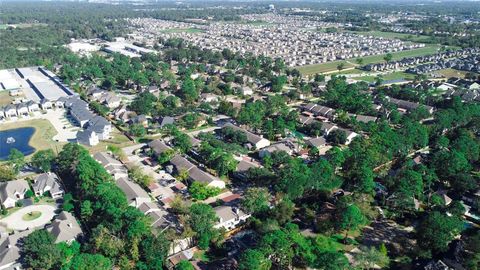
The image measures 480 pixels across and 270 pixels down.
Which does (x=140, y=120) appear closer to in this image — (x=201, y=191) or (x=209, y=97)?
(x=209, y=97)

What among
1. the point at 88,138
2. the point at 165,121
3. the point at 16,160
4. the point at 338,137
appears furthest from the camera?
the point at 165,121

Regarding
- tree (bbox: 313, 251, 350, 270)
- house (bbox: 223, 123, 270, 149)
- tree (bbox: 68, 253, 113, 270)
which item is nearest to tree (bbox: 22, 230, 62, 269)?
→ tree (bbox: 68, 253, 113, 270)

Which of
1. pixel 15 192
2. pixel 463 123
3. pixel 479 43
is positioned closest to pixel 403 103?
pixel 463 123

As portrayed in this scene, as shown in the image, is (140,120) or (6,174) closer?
(6,174)

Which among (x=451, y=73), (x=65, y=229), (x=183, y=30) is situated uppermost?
(x=183, y=30)

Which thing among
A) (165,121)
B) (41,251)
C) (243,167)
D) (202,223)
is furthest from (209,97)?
(41,251)
